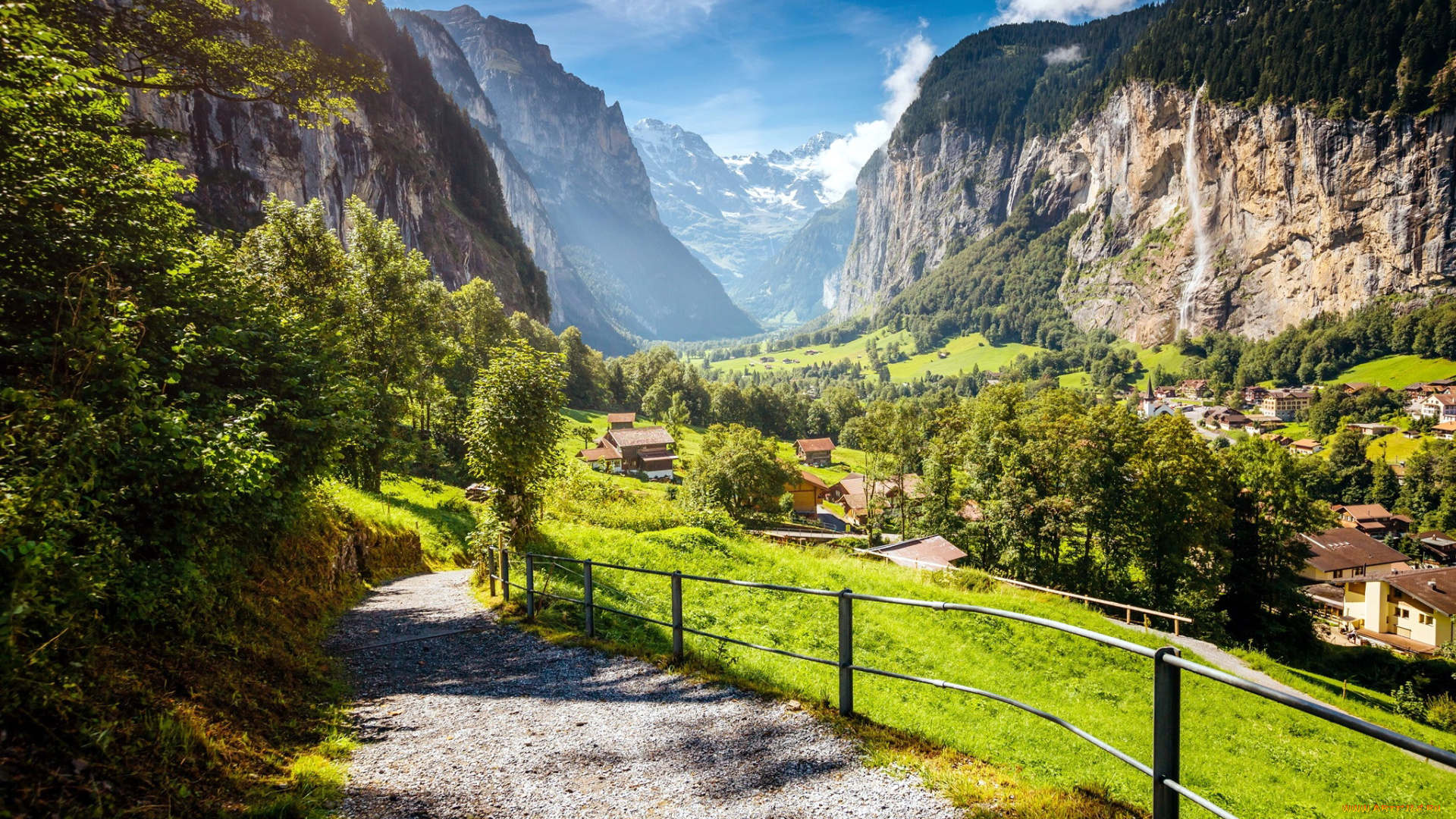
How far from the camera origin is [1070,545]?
38719mm

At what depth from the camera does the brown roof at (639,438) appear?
80.7 meters

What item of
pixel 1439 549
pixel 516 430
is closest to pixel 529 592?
pixel 516 430

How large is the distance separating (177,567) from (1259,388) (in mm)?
182935

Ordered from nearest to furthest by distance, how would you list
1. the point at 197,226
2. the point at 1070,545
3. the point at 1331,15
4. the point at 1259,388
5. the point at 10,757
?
the point at 10,757, the point at 197,226, the point at 1070,545, the point at 1259,388, the point at 1331,15

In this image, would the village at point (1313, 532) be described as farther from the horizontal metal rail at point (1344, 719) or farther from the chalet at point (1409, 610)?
the horizontal metal rail at point (1344, 719)

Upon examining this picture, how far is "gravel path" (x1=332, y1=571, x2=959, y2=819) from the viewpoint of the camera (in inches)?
175

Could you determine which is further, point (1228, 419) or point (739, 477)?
point (1228, 419)

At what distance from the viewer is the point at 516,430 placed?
13.1m

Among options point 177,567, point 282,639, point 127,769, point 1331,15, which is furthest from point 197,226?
point 1331,15

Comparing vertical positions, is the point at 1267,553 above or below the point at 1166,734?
below

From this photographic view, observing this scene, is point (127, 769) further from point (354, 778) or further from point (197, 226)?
point (197, 226)

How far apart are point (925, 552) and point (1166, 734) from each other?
33.7 m

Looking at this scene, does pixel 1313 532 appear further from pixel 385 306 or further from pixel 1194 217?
pixel 1194 217

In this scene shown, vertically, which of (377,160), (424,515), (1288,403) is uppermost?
(377,160)
